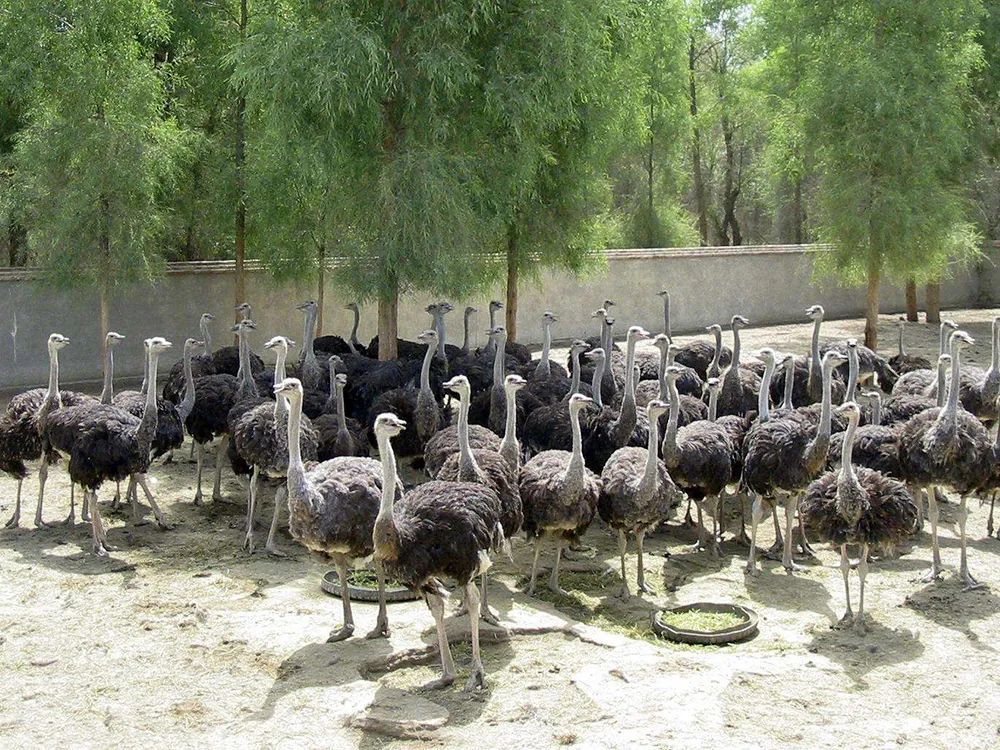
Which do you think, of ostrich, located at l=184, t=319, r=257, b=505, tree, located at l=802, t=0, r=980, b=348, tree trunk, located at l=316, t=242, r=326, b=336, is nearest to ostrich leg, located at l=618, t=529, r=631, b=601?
ostrich, located at l=184, t=319, r=257, b=505

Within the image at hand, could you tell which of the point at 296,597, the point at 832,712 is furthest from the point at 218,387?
the point at 832,712

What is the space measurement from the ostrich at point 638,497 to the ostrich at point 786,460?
0.98m

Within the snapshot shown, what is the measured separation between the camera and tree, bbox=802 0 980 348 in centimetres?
2028

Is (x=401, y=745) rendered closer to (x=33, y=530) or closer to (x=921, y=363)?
(x=33, y=530)

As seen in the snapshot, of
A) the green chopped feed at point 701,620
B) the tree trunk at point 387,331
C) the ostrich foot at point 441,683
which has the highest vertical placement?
the tree trunk at point 387,331

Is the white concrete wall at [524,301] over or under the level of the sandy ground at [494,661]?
over

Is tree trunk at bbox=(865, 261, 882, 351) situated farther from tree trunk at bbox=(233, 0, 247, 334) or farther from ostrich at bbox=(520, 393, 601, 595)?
ostrich at bbox=(520, 393, 601, 595)

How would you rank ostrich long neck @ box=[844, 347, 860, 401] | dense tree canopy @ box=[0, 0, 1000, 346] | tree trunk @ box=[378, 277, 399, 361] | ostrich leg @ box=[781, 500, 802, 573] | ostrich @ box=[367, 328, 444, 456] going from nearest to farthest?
ostrich leg @ box=[781, 500, 802, 573] → ostrich @ box=[367, 328, 444, 456] → ostrich long neck @ box=[844, 347, 860, 401] → dense tree canopy @ box=[0, 0, 1000, 346] → tree trunk @ box=[378, 277, 399, 361]

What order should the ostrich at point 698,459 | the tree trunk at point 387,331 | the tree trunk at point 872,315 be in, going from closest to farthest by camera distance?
1. the ostrich at point 698,459
2. the tree trunk at point 387,331
3. the tree trunk at point 872,315

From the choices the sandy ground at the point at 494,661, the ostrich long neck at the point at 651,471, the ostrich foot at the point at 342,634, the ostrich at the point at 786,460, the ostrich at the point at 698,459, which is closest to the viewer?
the sandy ground at the point at 494,661

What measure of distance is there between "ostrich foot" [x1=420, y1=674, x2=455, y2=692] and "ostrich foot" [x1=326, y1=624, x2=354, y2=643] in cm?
97

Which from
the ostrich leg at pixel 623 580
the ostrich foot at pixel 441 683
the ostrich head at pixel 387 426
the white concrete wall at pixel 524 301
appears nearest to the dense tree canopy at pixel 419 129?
the white concrete wall at pixel 524 301

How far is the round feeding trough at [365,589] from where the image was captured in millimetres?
8953

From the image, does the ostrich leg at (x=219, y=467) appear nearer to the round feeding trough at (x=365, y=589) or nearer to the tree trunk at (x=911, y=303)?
the round feeding trough at (x=365, y=589)
